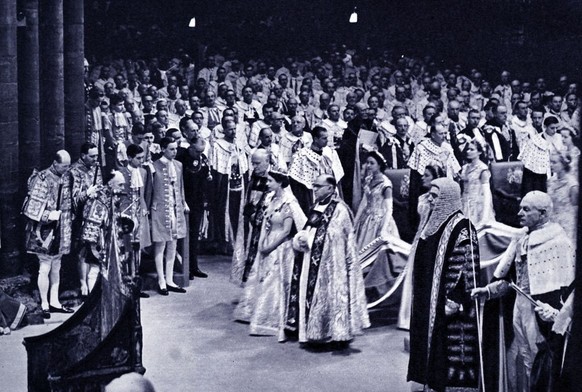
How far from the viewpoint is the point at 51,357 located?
296 inches

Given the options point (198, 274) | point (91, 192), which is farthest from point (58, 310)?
point (198, 274)

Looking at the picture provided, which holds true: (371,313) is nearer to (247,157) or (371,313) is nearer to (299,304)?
(299,304)

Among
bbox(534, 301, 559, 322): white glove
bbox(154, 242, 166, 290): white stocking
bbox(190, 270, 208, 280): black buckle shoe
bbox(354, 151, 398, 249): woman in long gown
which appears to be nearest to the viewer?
bbox(534, 301, 559, 322): white glove

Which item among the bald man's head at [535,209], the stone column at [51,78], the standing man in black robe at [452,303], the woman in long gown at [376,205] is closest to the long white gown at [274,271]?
the woman in long gown at [376,205]

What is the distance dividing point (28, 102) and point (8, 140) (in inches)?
23.7

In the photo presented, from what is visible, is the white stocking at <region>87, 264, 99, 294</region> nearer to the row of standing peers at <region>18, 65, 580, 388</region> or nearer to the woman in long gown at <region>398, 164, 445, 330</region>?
the row of standing peers at <region>18, 65, 580, 388</region>

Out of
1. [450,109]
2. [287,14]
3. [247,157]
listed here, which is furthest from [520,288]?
[287,14]

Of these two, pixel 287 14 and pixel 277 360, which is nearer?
pixel 277 360

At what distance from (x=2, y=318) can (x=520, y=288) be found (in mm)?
5304

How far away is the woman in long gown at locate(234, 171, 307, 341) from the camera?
1000 cm

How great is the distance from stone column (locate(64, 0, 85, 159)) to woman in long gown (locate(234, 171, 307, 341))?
3140mm

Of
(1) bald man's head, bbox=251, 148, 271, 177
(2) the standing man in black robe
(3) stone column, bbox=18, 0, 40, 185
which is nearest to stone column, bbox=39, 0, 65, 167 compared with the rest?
(3) stone column, bbox=18, 0, 40, 185

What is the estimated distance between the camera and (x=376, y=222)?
422 inches

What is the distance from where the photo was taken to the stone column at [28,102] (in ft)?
37.6
